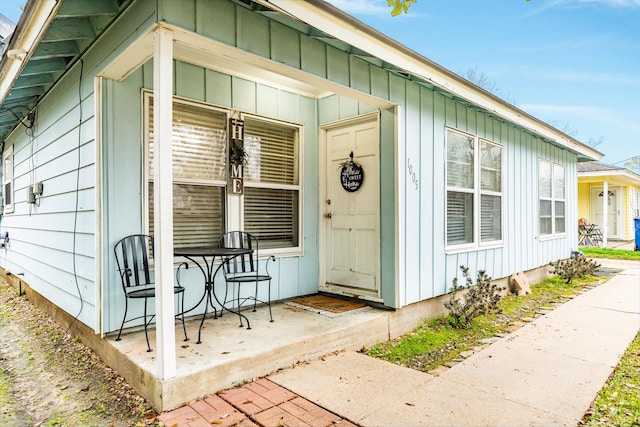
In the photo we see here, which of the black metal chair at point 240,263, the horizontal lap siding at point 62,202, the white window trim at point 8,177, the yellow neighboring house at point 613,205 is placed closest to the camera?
the horizontal lap siding at point 62,202

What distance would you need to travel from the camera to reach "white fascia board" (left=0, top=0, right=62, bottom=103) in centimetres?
256

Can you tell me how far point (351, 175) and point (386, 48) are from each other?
149 cm

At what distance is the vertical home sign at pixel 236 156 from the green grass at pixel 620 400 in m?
3.28

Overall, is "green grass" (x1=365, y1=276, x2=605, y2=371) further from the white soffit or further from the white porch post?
the white soffit

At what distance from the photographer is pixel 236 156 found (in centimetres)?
392

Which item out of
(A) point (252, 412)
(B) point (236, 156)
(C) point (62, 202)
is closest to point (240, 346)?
(A) point (252, 412)

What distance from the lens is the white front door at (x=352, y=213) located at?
14.1ft

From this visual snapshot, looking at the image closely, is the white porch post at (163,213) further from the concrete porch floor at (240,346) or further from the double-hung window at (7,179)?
the double-hung window at (7,179)

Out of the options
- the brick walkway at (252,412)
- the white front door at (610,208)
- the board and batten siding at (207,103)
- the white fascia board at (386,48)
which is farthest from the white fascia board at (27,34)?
the white front door at (610,208)

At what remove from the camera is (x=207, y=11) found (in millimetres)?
2461

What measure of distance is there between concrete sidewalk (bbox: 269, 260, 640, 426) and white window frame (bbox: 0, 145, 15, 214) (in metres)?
6.21

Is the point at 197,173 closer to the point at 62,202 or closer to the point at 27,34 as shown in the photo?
the point at 62,202

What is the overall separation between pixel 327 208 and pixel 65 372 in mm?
3008

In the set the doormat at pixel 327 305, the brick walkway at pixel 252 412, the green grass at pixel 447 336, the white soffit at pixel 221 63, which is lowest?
the green grass at pixel 447 336
